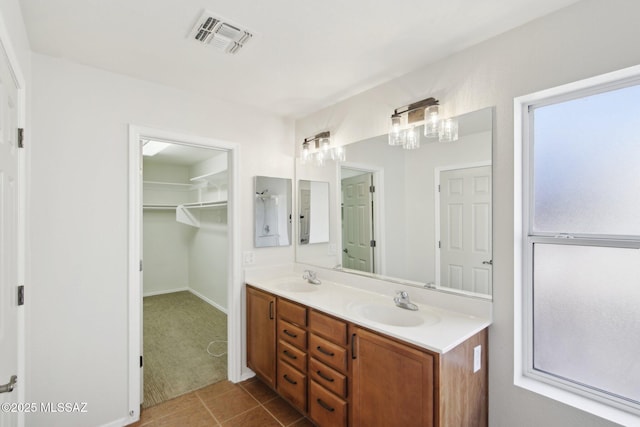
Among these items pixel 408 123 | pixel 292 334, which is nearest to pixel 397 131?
pixel 408 123

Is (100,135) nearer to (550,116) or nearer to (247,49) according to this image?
(247,49)

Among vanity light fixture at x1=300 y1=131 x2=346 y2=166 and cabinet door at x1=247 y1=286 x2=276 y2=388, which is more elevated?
vanity light fixture at x1=300 y1=131 x2=346 y2=166

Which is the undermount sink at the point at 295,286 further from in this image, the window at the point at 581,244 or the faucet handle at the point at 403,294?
the window at the point at 581,244

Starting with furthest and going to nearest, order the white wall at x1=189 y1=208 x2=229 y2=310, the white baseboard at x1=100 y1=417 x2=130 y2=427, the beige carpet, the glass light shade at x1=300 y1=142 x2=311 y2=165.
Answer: the white wall at x1=189 y1=208 x2=229 y2=310
the glass light shade at x1=300 y1=142 x2=311 y2=165
the beige carpet
the white baseboard at x1=100 y1=417 x2=130 y2=427

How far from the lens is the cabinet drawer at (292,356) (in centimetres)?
200

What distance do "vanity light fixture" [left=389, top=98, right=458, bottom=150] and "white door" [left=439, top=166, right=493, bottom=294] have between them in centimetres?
25

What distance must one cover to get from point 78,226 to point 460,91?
8.44ft

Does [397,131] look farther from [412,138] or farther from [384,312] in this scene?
[384,312]

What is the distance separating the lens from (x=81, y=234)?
1905mm

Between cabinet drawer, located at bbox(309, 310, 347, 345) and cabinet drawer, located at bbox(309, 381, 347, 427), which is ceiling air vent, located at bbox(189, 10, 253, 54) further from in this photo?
cabinet drawer, located at bbox(309, 381, 347, 427)

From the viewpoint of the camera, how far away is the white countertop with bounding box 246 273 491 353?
54.6 inches

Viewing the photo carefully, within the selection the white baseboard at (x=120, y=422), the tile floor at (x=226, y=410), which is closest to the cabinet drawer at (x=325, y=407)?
the tile floor at (x=226, y=410)

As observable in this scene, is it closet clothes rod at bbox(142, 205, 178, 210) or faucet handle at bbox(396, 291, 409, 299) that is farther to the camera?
closet clothes rod at bbox(142, 205, 178, 210)

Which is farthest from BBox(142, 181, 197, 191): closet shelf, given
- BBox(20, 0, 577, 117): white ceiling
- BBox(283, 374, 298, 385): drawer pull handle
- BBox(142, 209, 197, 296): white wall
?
BBox(283, 374, 298, 385): drawer pull handle
